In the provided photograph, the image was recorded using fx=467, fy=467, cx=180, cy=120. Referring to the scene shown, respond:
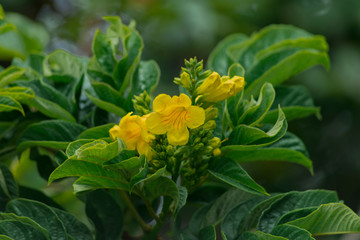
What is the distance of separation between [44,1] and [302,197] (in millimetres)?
2358

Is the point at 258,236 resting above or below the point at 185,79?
below

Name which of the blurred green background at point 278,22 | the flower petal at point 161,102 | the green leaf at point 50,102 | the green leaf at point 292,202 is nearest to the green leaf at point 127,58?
the green leaf at point 50,102

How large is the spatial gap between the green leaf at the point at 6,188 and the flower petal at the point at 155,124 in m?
0.35

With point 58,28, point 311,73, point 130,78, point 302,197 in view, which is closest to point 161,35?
point 58,28

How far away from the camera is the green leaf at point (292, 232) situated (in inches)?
26.2

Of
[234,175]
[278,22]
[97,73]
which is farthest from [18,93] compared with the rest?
[278,22]

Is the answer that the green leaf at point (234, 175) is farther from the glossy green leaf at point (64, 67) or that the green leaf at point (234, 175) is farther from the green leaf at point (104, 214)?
the glossy green leaf at point (64, 67)

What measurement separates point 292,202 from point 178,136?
0.24 meters

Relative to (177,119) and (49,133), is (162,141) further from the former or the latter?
(49,133)

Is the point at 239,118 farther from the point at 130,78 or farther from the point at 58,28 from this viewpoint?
the point at 58,28

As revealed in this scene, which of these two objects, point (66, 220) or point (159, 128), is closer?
point (159, 128)

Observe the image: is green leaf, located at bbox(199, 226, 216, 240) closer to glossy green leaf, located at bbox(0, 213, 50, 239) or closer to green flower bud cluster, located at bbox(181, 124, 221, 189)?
green flower bud cluster, located at bbox(181, 124, 221, 189)

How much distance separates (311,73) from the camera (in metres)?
2.47

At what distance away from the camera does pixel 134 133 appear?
2.32 feet
